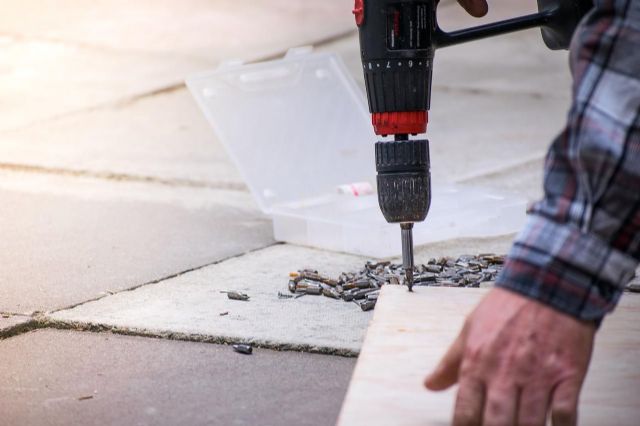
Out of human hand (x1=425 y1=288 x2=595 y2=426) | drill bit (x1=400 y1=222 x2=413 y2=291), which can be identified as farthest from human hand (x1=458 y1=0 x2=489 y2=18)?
human hand (x1=425 y1=288 x2=595 y2=426)

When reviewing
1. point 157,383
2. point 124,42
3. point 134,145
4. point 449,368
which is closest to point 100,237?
point 157,383

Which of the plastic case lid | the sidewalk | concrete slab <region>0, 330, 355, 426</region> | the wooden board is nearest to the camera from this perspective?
the wooden board

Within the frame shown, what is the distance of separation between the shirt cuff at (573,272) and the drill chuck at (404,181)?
0.82 m

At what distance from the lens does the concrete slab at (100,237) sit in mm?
2268

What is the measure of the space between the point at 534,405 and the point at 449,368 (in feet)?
Answer: 0.40

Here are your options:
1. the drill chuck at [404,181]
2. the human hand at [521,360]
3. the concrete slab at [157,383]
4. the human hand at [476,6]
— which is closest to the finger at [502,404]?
the human hand at [521,360]

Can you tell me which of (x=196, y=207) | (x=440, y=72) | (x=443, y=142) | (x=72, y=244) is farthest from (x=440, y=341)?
(x=440, y=72)

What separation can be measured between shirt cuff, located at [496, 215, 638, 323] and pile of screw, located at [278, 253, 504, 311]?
1134mm

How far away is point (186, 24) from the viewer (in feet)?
19.3

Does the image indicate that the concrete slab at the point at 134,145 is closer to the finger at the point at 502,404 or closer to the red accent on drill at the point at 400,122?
the red accent on drill at the point at 400,122

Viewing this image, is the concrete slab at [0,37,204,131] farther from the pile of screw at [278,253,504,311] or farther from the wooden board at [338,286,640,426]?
the wooden board at [338,286,640,426]

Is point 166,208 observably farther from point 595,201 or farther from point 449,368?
point 595,201

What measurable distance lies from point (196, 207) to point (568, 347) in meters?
2.23

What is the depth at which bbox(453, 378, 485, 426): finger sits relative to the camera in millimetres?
983
